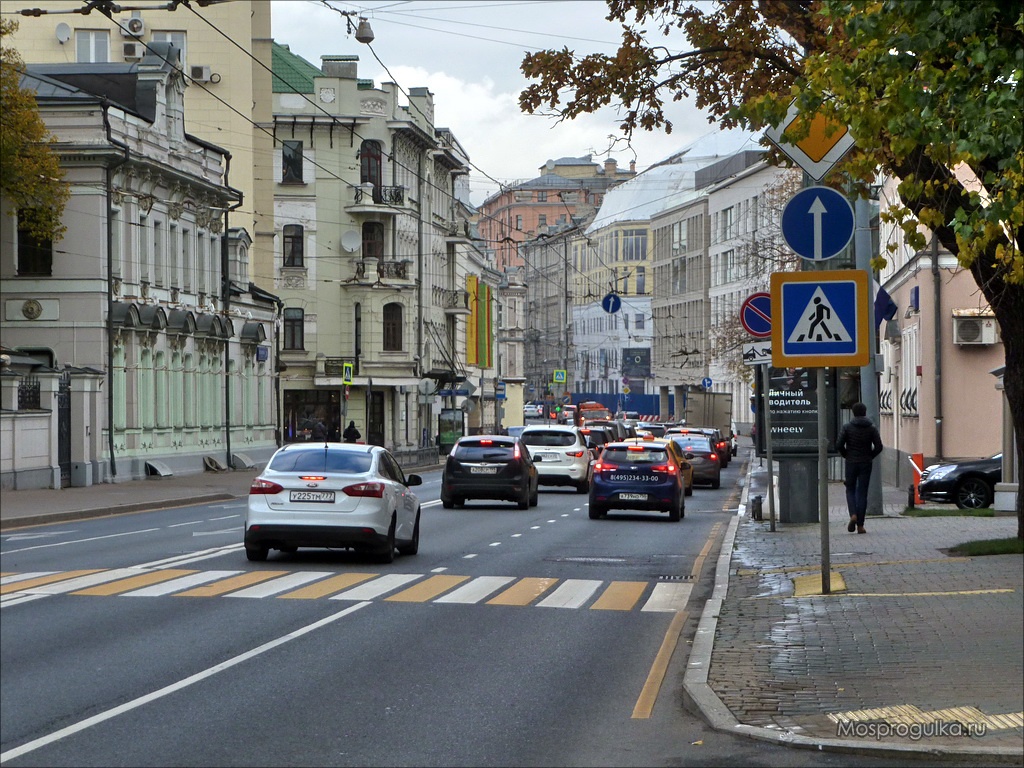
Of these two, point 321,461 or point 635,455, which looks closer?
point 321,461

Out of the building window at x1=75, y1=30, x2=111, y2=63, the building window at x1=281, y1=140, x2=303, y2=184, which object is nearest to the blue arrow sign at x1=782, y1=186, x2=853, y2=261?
the building window at x1=75, y1=30, x2=111, y2=63

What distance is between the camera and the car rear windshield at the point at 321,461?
1928cm

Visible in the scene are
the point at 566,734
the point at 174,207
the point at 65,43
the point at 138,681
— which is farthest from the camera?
the point at 65,43

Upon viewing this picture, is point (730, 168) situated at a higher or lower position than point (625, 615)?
higher

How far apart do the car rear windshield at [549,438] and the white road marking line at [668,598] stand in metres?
23.1

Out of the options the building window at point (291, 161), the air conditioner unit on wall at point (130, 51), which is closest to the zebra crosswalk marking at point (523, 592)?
the air conditioner unit on wall at point (130, 51)

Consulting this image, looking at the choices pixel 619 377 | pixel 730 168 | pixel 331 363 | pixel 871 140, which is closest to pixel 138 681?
pixel 871 140

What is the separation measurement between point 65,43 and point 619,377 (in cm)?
8212

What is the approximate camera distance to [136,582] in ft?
55.0

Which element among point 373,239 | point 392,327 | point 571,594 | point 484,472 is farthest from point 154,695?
point 373,239

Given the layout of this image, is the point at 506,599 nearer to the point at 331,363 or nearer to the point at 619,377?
the point at 331,363

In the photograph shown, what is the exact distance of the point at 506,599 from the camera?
15688 millimetres

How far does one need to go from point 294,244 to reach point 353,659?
227 ft

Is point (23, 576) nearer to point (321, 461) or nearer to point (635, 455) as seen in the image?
point (321, 461)
